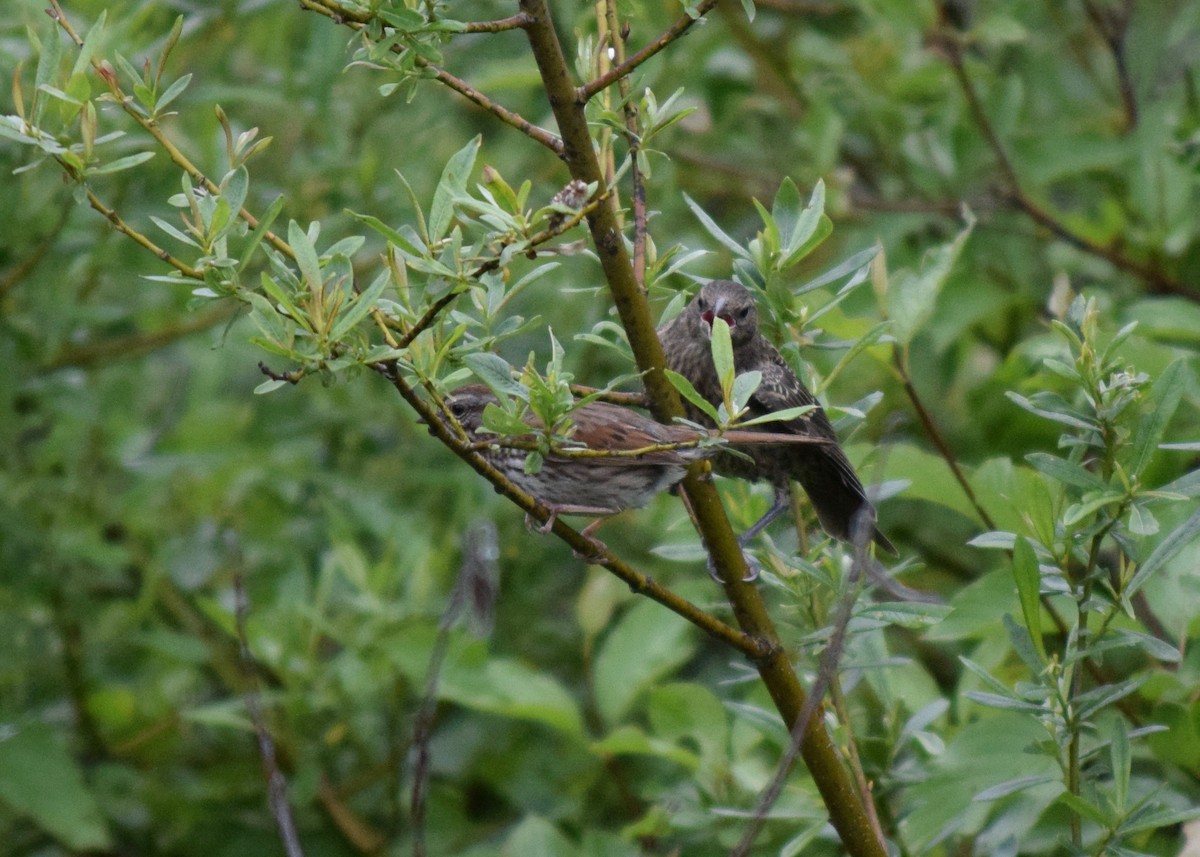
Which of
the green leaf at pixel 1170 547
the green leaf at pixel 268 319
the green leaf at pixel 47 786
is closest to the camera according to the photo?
the green leaf at pixel 268 319

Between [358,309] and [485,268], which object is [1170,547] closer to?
[485,268]

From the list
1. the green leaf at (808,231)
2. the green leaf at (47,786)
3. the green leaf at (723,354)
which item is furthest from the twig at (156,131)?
the green leaf at (47,786)

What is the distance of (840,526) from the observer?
3.73m

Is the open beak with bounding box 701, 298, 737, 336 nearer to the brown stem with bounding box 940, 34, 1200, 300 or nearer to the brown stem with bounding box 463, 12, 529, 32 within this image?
the brown stem with bounding box 940, 34, 1200, 300

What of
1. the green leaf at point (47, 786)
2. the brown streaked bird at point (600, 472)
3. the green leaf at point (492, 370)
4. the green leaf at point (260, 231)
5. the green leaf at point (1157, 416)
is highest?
the green leaf at point (260, 231)

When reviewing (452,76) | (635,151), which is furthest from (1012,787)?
(452,76)

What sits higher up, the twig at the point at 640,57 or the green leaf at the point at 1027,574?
the twig at the point at 640,57

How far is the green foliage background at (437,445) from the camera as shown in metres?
4.03

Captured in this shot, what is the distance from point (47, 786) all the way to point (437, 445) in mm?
1749

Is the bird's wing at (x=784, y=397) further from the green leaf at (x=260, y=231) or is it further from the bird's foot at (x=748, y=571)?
the green leaf at (x=260, y=231)

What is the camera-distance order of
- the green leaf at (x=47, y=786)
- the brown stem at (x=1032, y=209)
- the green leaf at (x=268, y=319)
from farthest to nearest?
the brown stem at (x=1032, y=209), the green leaf at (x=47, y=786), the green leaf at (x=268, y=319)

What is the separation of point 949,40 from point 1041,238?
735 mm

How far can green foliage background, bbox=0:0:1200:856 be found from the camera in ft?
13.2

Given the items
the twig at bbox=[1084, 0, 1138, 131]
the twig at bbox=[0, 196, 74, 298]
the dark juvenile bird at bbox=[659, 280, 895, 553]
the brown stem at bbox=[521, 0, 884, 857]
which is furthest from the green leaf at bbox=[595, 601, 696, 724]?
the twig at bbox=[1084, 0, 1138, 131]
